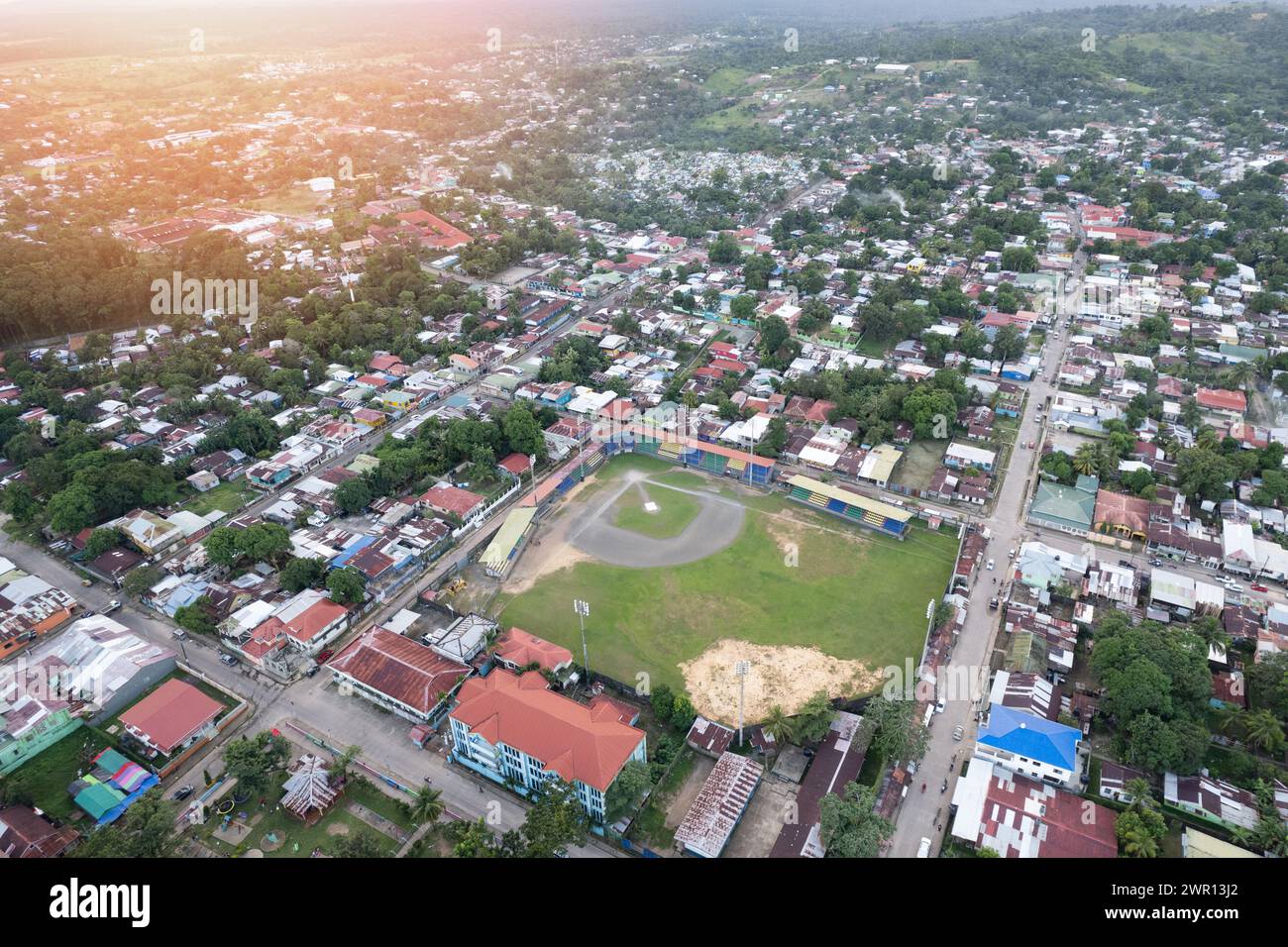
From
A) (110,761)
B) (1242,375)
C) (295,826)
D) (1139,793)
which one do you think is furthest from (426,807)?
(1242,375)

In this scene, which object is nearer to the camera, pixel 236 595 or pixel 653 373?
pixel 236 595

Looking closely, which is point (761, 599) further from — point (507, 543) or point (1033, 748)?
point (507, 543)

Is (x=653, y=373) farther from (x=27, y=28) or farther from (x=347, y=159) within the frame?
(x=27, y=28)

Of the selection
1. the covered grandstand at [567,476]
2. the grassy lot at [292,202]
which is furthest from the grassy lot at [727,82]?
the covered grandstand at [567,476]

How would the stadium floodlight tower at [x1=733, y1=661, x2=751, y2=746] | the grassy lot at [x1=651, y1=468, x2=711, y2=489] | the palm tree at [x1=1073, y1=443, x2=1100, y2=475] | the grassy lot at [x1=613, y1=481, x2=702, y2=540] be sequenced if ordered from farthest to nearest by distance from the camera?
1. the grassy lot at [x1=651, y1=468, x2=711, y2=489]
2. the palm tree at [x1=1073, y1=443, x2=1100, y2=475]
3. the grassy lot at [x1=613, y1=481, x2=702, y2=540]
4. the stadium floodlight tower at [x1=733, y1=661, x2=751, y2=746]

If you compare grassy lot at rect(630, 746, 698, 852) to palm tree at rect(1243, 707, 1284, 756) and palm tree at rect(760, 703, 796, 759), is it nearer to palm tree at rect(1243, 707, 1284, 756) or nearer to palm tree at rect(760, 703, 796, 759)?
palm tree at rect(760, 703, 796, 759)

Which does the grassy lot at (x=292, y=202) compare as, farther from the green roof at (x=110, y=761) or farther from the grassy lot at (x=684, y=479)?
the green roof at (x=110, y=761)

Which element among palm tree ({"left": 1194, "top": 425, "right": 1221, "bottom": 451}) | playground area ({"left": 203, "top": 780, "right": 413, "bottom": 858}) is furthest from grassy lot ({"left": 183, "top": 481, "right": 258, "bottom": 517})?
palm tree ({"left": 1194, "top": 425, "right": 1221, "bottom": 451})
